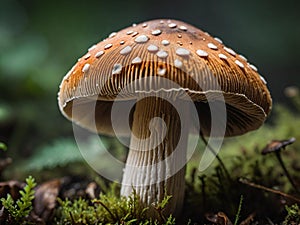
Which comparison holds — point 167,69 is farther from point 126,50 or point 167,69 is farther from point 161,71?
point 126,50

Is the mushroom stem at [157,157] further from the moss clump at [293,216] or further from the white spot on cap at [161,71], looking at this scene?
the moss clump at [293,216]

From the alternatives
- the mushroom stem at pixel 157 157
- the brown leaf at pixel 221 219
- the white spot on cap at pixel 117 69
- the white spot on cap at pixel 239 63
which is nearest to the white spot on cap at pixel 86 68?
the white spot on cap at pixel 117 69

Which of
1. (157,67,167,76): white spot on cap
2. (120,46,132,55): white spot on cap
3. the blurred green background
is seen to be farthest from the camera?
the blurred green background

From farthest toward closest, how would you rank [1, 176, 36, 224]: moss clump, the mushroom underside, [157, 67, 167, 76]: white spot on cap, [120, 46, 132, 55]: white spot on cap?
1. the mushroom underside
2. [1, 176, 36, 224]: moss clump
3. [120, 46, 132, 55]: white spot on cap
4. [157, 67, 167, 76]: white spot on cap

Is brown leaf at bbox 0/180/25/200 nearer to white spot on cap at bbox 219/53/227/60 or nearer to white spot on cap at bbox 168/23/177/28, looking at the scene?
white spot on cap at bbox 168/23/177/28

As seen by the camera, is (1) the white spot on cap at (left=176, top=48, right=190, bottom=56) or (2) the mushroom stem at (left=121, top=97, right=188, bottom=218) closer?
(1) the white spot on cap at (left=176, top=48, right=190, bottom=56)

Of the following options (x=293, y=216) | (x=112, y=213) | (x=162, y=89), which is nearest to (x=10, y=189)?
(x=112, y=213)

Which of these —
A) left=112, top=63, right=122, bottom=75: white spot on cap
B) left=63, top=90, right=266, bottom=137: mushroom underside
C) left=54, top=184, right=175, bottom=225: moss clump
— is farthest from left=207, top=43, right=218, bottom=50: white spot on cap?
left=54, top=184, right=175, bottom=225: moss clump
